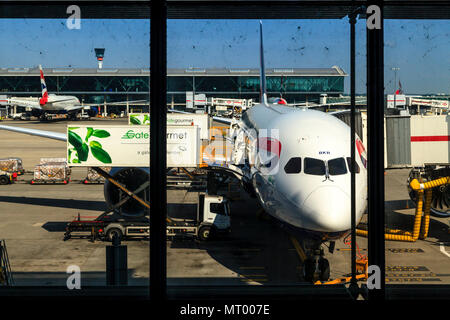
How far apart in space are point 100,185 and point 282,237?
47.3 feet

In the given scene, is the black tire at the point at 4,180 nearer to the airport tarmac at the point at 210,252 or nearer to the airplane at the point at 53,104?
the airport tarmac at the point at 210,252

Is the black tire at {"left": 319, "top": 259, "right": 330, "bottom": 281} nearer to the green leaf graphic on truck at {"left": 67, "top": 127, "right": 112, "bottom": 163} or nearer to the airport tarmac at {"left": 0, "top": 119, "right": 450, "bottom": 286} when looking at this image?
the airport tarmac at {"left": 0, "top": 119, "right": 450, "bottom": 286}

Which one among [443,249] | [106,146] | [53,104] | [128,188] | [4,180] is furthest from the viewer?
[53,104]

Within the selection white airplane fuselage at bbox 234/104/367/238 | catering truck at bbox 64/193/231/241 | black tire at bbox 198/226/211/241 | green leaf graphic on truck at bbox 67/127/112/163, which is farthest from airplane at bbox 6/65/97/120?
white airplane fuselage at bbox 234/104/367/238

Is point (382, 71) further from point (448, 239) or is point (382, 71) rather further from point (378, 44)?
point (448, 239)

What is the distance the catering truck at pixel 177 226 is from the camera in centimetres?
1644

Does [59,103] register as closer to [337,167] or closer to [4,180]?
[4,180]

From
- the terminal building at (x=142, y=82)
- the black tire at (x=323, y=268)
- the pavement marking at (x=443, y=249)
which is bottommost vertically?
the pavement marking at (x=443, y=249)

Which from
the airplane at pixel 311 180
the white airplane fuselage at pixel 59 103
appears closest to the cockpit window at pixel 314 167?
the airplane at pixel 311 180

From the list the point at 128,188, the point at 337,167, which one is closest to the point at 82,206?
the point at 128,188

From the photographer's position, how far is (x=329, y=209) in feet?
34.5

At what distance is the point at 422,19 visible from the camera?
6.59 m

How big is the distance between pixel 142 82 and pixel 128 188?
4414mm

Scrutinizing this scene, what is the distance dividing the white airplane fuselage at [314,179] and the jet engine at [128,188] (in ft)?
20.8
